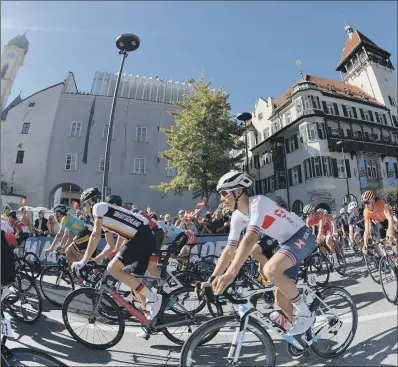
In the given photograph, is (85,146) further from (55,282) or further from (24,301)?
(24,301)

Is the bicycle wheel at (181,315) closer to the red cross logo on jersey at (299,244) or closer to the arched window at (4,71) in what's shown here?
the red cross logo on jersey at (299,244)

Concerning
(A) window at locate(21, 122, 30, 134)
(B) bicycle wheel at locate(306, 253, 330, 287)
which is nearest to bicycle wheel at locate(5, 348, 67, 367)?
(B) bicycle wheel at locate(306, 253, 330, 287)

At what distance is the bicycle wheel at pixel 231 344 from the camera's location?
8.14 ft

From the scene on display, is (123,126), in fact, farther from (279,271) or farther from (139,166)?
(279,271)

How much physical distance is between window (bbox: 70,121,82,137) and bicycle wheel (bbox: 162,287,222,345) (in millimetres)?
27126

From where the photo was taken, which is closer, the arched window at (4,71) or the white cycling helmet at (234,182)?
the arched window at (4,71)

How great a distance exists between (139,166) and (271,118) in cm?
1616

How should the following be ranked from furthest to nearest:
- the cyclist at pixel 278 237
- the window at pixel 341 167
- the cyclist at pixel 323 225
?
the window at pixel 341 167
the cyclist at pixel 323 225
the cyclist at pixel 278 237

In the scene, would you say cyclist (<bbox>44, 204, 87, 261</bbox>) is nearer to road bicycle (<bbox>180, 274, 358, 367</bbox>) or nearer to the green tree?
road bicycle (<bbox>180, 274, 358, 367</bbox>)

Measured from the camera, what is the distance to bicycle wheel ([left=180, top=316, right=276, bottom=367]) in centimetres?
248

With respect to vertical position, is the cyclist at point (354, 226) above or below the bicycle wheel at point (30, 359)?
above

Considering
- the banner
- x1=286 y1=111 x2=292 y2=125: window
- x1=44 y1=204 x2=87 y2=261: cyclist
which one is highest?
x1=286 y1=111 x2=292 y2=125: window

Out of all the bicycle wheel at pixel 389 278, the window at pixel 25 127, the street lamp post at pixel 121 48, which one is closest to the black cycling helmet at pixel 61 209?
the street lamp post at pixel 121 48

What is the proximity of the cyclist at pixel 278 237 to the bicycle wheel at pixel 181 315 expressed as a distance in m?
1.05
